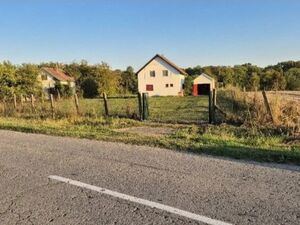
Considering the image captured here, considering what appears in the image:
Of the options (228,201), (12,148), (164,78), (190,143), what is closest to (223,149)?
(190,143)

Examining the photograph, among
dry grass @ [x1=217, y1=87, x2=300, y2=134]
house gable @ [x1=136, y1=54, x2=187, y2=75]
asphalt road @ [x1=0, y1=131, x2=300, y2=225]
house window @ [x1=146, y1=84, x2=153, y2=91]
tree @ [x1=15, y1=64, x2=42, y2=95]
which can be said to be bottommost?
asphalt road @ [x1=0, y1=131, x2=300, y2=225]

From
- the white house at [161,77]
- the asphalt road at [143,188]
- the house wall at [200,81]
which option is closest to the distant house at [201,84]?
the house wall at [200,81]

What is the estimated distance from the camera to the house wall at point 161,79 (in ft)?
227

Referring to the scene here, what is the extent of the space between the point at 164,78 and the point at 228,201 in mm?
64526

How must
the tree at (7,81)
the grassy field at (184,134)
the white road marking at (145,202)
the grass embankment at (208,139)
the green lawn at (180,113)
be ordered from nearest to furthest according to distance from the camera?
the white road marking at (145,202) < the grass embankment at (208,139) < the grassy field at (184,134) < the green lawn at (180,113) < the tree at (7,81)

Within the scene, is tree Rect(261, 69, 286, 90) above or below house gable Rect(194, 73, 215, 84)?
below

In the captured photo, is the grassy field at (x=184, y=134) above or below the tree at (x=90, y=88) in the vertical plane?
below

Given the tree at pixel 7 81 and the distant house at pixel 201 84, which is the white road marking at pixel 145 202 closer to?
the tree at pixel 7 81

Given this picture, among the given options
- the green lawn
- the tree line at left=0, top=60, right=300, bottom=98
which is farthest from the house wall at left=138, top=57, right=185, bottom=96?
the green lawn

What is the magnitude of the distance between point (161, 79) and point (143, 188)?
6395 cm

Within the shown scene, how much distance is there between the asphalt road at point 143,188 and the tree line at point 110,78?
7824 mm

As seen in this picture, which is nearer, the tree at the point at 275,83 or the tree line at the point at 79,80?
the tree at the point at 275,83

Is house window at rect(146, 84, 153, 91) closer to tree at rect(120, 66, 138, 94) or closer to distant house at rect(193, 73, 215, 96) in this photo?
distant house at rect(193, 73, 215, 96)

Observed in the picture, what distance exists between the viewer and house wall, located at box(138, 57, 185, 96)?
6906 cm
